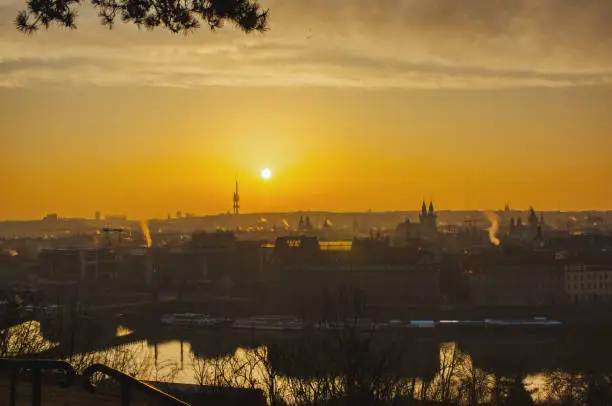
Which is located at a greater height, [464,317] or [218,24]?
[218,24]

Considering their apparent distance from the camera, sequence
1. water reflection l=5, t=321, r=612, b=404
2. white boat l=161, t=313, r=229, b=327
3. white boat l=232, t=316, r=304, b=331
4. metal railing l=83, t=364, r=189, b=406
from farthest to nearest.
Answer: white boat l=161, t=313, r=229, b=327, white boat l=232, t=316, r=304, b=331, water reflection l=5, t=321, r=612, b=404, metal railing l=83, t=364, r=189, b=406

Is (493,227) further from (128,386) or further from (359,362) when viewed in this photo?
(128,386)

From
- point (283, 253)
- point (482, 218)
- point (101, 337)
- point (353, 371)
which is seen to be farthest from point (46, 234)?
point (353, 371)

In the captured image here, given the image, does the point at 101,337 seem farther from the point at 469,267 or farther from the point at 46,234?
the point at 46,234

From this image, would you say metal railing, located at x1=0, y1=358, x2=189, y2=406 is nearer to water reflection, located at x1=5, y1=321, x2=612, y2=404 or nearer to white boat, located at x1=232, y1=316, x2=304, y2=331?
water reflection, located at x1=5, y1=321, x2=612, y2=404

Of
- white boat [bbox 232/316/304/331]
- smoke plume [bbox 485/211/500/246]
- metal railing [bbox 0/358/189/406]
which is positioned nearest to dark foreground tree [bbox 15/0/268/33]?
metal railing [bbox 0/358/189/406]

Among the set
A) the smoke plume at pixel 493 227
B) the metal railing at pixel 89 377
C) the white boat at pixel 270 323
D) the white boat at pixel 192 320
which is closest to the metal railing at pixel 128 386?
the metal railing at pixel 89 377
